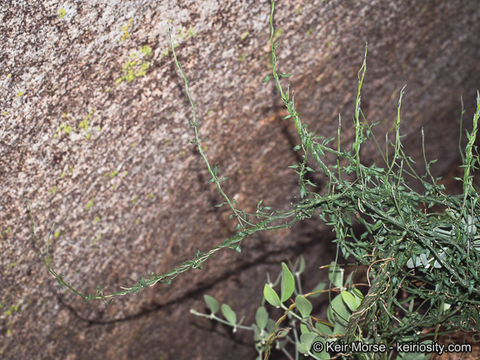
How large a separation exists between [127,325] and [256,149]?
1.49ft

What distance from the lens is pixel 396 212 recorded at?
0.58 m

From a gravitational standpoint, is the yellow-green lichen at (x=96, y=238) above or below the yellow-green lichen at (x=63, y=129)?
below

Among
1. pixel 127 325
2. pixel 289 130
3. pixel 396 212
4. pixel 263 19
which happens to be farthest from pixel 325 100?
pixel 127 325

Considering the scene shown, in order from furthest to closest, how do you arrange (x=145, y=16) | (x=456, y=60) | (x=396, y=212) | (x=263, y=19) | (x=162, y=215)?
(x=456, y=60) → (x=162, y=215) → (x=263, y=19) → (x=145, y=16) → (x=396, y=212)

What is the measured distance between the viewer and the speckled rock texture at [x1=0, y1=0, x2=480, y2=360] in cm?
72

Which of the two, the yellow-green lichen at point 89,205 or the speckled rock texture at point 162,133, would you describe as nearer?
the speckled rock texture at point 162,133

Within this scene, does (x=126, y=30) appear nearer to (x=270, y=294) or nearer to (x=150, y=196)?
(x=150, y=196)

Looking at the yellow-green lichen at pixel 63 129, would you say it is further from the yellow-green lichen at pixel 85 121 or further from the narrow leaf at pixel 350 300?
the narrow leaf at pixel 350 300

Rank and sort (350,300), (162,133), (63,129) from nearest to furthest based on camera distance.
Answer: (350,300) → (63,129) → (162,133)

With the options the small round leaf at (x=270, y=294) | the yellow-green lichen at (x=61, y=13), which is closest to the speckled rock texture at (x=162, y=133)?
the yellow-green lichen at (x=61, y=13)

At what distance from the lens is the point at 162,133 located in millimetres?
853

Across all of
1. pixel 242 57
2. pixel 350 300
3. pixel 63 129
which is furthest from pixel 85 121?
pixel 350 300

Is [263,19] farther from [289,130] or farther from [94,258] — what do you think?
[94,258]

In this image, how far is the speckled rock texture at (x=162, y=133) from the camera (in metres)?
0.72
